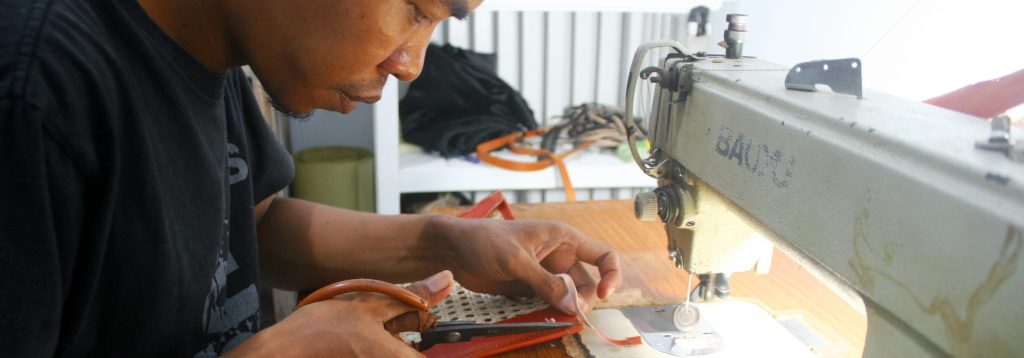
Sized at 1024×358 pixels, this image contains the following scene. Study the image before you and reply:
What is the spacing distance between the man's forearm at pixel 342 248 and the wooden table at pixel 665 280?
326mm

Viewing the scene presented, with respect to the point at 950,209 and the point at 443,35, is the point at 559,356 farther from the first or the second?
the point at 443,35

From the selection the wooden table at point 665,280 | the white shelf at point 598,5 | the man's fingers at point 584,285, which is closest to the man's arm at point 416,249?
the man's fingers at point 584,285

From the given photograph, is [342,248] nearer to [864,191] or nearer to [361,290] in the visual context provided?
[361,290]

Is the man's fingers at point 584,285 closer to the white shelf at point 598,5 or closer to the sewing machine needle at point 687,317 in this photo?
the sewing machine needle at point 687,317

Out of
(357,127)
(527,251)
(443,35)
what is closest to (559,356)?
(527,251)

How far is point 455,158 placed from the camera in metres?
2.52

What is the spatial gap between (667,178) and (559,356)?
0.30 m

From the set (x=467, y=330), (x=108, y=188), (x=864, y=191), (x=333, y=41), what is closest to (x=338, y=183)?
(x=467, y=330)

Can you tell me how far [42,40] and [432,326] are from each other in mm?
554

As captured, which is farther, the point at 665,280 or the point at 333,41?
the point at 665,280

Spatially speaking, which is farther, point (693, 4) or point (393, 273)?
point (693, 4)

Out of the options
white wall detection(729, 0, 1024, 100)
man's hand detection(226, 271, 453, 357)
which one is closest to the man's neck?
man's hand detection(226, 271, 453, 357)

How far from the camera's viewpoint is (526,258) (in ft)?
3.82

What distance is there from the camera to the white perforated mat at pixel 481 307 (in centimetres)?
114
